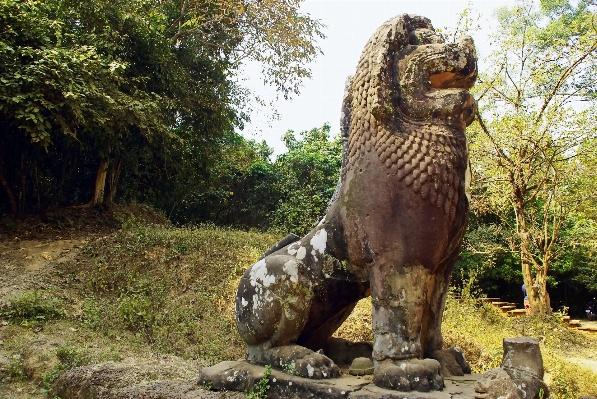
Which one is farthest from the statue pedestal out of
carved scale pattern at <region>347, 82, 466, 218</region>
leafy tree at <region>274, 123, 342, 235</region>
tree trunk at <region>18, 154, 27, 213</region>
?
leafy tree at <region>274, 123, 342, 235</region>

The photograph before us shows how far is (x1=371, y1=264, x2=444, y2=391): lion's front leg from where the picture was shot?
2355mm

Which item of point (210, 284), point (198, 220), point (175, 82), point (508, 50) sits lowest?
point (210, 284)

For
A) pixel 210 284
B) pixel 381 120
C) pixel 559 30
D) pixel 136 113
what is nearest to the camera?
pixel 381 120

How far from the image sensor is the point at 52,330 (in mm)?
6340

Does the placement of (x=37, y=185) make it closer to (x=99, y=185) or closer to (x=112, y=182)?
(x=99, y=185)

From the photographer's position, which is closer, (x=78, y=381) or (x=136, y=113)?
(x=78, y=381)

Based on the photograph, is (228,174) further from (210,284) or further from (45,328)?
(45,328)

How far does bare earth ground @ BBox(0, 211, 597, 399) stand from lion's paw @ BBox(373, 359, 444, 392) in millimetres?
811

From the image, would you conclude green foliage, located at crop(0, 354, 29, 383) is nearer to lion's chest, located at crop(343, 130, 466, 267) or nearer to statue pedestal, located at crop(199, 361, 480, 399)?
statue pedestal, located at crop(199, 361, 480, 399)

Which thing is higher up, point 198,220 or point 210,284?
point 198,220

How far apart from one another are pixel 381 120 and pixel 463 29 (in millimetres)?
8652

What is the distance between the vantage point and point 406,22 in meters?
2.72

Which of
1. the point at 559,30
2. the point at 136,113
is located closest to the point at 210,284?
the point at 136,113

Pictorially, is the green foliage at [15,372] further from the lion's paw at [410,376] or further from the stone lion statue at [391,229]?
the lion's paw at [410,376]
